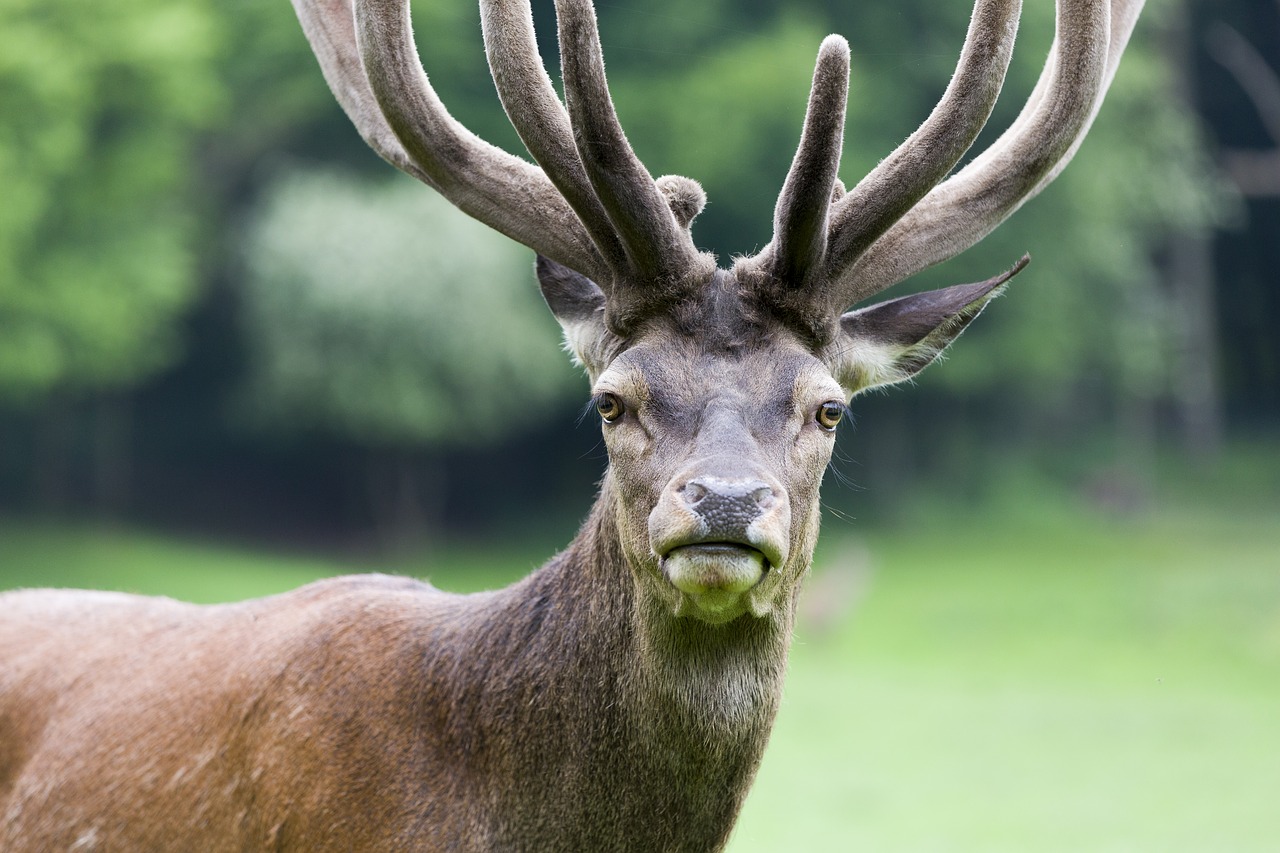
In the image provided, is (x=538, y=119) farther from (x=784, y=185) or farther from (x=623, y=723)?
(x=623, y=723)

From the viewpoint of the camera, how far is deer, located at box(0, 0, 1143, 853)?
165 inches

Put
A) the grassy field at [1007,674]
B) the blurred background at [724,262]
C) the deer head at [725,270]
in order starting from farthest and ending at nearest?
the blurred background at [724,262] → the grassy field at [1007,674] → the deer head at [725,270]

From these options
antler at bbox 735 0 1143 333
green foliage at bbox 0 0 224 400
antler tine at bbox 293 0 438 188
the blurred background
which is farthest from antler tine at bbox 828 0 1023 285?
green foliage at bbox 0 0 224 400

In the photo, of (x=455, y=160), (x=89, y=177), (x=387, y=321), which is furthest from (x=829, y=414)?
(x=89, y=177)

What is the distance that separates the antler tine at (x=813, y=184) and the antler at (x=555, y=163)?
0.23 meters

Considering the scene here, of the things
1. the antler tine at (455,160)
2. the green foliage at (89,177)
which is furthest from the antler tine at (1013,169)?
the green foliage at (89,177)

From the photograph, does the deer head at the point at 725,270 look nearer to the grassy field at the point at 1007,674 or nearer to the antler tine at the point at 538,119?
the antler tine at the point at 538,119

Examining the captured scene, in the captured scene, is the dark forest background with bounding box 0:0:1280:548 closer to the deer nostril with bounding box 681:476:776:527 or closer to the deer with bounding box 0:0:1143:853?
the deer with bounding box 0:0:1143:853

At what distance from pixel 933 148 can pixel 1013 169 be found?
49cm

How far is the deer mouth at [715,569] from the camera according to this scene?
380 cm

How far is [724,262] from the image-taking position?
33.3 metres

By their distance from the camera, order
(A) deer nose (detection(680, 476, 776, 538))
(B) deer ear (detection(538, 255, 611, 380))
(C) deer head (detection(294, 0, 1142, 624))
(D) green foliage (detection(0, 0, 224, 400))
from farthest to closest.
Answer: (D) green foliage (detection(0, 0, 224, 400)), (B) deer ear (detection(538, 255, 611, 380)), (C) deer head (detection(294, 0, 1142, 624)), (A) deer nose (detection(680, 476, 776, 538))

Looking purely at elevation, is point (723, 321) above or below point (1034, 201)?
below

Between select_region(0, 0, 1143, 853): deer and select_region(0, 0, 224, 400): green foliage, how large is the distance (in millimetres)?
27501
